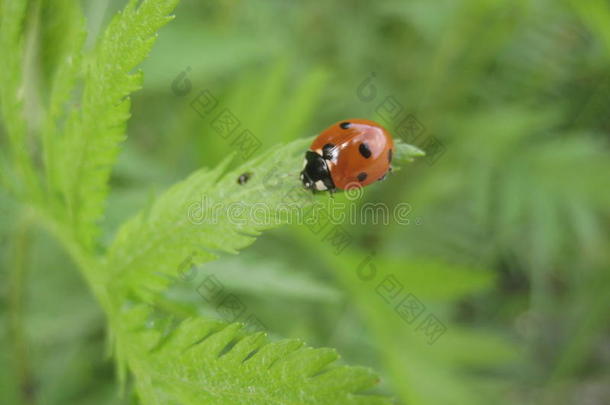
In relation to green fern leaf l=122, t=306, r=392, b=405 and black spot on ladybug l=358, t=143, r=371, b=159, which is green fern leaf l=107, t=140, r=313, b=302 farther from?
black spot on ladybug l=358, t=143, r=371, b=159

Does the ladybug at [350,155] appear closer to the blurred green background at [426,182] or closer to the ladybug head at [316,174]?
the ladybug head at [316,174]

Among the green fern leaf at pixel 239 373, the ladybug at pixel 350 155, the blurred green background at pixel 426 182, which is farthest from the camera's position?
the blurred green background at pixel 426 182

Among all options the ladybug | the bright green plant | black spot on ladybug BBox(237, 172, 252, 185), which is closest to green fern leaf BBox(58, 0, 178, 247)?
the bright green plant

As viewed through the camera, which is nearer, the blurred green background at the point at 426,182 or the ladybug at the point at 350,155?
the ladybug at the point at 350,155

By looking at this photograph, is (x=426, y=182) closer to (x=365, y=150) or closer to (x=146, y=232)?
(x=365, y=150)

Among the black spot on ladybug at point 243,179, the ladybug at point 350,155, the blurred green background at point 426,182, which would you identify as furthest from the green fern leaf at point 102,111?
the blurred green background at point 426,182

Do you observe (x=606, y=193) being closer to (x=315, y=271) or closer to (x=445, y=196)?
(x=445, y=196)

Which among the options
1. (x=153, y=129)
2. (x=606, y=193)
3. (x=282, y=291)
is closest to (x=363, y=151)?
(x=282, y=291)

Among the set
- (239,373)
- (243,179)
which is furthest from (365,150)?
(239,373)
